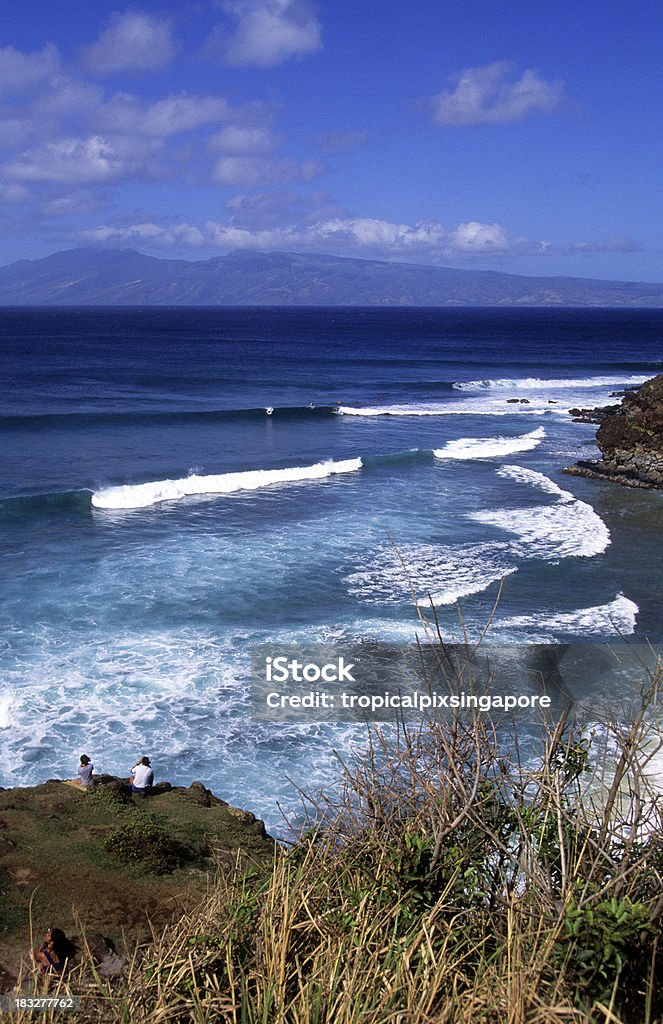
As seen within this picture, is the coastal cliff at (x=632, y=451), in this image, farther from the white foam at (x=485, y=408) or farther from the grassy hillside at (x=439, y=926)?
the grassy hillside at (x=439, y=926)

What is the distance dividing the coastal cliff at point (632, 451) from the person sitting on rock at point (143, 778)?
930 inches

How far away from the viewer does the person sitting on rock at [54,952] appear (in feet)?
23.2

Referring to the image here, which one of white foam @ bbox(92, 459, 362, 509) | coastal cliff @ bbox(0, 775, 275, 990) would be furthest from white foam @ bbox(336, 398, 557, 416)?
coastal cliff @ bbox(0, 775, 275, 990)

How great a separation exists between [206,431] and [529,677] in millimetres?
28615

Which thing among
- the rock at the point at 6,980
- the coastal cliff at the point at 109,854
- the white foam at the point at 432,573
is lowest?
the coastal cliff at the point at 109,854

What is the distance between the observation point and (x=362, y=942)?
4.48 metres

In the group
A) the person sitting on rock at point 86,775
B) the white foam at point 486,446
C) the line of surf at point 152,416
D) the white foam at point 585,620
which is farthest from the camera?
the line of surf at point 152,416

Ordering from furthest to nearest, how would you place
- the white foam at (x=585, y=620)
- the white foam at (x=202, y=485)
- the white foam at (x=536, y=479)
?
the white foam at (x=536, y=479), the white foam at (x=202, y=485), the white foam at (x=585, y=620)

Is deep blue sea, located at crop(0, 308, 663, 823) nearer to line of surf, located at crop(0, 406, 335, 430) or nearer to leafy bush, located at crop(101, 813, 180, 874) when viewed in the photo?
line of surf, located at crop(0, 406, 335, 430)

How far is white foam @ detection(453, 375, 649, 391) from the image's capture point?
60.2 m

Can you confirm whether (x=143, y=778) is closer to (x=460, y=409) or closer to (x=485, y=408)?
(x=460, y=409)

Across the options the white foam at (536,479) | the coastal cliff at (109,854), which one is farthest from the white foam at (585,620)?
the white foam at (536,479)

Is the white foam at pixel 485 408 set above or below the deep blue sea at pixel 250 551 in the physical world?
above

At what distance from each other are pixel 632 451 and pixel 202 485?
16433 millimetres
